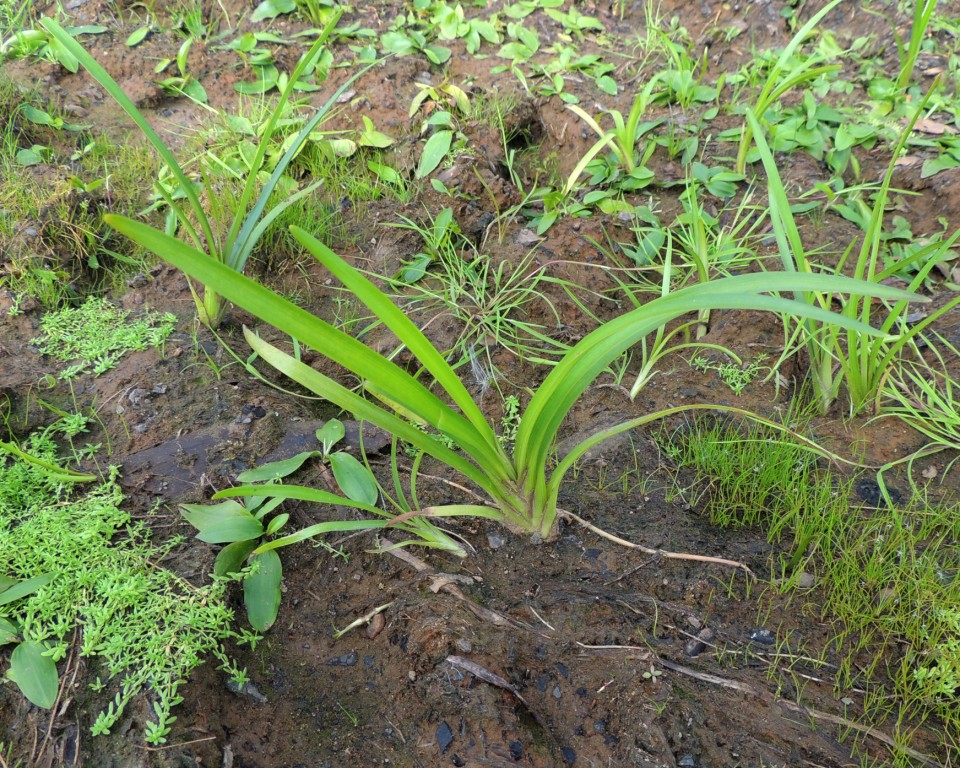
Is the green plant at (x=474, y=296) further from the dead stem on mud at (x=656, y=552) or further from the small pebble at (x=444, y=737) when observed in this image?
the small pebble at (x=444, y=737)

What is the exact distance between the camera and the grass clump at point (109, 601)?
1.24m

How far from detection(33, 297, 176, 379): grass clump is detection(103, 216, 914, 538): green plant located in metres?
0.68

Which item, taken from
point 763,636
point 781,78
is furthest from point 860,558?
point 781,78

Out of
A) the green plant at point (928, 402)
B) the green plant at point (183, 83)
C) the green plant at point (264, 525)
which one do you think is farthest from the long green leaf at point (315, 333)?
the green plant at point (183, 83)

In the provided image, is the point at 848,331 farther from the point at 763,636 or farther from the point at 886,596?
the point at 763,636

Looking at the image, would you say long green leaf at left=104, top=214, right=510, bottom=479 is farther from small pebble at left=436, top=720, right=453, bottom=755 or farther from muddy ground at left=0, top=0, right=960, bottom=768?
small pebble at left=436, top=720, right=453, bottom=755

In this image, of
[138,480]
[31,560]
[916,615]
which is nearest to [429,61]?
[138,480]

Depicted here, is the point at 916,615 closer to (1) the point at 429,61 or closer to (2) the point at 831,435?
(2) the point at 831,435

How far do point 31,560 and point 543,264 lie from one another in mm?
1531

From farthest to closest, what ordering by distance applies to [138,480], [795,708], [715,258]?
[715,258]
[138,480]
[795,708]

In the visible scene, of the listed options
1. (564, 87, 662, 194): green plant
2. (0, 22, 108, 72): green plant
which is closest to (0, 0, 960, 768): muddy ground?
(564, 87, 662, 194): green plant

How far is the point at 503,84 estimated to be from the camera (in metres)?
2.71

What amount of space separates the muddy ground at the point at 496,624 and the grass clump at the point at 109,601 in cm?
5

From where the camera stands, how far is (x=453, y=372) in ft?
4.15
